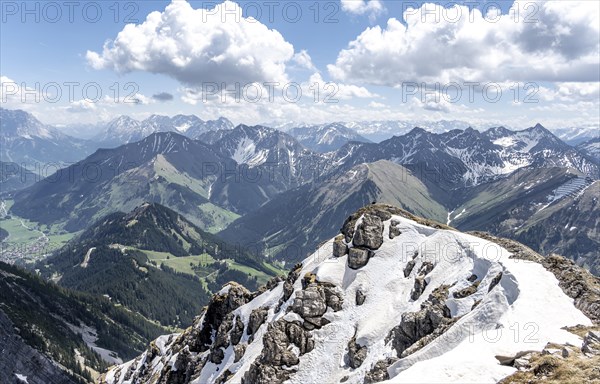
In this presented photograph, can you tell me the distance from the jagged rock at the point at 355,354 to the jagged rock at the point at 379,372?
6.12m

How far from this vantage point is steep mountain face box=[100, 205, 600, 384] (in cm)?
4312

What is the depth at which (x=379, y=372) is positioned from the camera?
5797cm

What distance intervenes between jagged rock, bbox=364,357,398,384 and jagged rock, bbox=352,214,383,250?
33468 mm

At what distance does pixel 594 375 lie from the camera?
101 ft

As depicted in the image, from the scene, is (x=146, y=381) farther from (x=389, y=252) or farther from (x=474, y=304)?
(x=474, y=304)

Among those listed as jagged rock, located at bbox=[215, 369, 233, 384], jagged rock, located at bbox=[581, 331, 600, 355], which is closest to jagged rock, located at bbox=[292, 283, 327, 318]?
jagged rock, located at bbox=[215, 369, 233, 384]

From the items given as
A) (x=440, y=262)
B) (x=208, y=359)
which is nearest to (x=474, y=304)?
(x=440, y=262)

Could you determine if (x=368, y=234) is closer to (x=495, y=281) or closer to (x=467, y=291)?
(x=467, y=291)

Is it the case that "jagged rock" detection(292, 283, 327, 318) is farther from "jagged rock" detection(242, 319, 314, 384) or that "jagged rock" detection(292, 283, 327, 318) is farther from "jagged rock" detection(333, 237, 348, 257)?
"jagged rock" detection(333, 237, 348, 257)

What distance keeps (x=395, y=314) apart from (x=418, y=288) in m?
6.54

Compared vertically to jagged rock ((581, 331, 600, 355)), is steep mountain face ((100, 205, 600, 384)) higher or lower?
lower

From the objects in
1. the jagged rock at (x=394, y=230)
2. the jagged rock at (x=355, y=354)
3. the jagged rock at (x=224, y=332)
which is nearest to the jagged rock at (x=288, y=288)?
the jagged rock at (x=224, y=332)

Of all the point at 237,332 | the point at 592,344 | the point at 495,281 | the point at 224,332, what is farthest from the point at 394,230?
the point at 592,344

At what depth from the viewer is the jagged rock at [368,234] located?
90.6m
